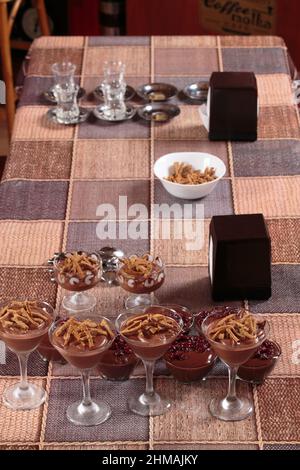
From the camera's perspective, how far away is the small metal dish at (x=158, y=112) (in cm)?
304

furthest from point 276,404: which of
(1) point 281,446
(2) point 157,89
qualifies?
(2) point 157,89

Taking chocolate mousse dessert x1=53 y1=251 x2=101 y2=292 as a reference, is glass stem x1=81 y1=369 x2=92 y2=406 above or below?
below

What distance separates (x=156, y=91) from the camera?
3.18 meters

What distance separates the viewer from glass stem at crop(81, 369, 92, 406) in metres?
1.82

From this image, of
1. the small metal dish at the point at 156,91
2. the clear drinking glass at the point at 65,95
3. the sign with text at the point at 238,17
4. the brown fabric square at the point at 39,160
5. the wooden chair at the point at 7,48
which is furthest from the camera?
the sign with text at the point at 238,17

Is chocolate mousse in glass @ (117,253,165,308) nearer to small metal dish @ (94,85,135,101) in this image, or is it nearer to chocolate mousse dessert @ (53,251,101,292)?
chocolate mousse dessert @ (53,251,101,292)

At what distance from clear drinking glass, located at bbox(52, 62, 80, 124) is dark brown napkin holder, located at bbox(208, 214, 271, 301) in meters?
0.99

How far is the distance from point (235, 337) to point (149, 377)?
203 millimetres

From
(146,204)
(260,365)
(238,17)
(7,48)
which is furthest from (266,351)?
(238,17)

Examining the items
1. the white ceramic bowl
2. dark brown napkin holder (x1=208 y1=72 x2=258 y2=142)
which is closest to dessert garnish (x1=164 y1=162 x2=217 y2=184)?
the white ceramic bowl

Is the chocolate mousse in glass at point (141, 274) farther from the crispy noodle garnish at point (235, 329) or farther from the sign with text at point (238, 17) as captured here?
the sign with text at point (238, 17)

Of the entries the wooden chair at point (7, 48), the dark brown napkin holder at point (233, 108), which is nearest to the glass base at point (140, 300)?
the dark brown napkin holder at point (233, 108)

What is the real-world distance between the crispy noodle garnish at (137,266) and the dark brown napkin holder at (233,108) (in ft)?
2.83

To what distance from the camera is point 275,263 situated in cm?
231
